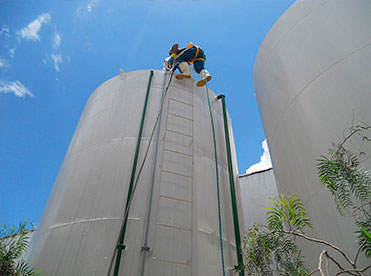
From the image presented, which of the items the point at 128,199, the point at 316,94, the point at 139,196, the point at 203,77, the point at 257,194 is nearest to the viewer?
the point at 128,199

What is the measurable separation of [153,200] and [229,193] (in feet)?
5.29

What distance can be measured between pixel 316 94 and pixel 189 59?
11.5ft

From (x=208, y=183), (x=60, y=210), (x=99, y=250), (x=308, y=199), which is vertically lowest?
(x=99, y=250)

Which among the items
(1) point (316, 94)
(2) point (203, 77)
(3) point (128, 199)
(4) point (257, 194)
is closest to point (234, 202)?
(3) point (128, 199)

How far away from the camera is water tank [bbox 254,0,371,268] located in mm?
4227

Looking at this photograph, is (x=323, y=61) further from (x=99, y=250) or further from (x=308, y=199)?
(x=99, y=250)

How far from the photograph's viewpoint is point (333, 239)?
4.01m

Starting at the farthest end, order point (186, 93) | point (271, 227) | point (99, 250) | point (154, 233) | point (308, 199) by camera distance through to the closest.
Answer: point (186, 93), point (308, 199), point (154, 233), point (99, 250), point (271, 227)

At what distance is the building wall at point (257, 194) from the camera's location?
8.89 m

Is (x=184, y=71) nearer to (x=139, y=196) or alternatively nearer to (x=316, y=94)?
(x=316, y=94)

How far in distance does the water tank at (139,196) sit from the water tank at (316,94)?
1.30 m

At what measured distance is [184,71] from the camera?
22.3 ft

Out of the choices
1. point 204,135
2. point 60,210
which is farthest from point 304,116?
point 60,210

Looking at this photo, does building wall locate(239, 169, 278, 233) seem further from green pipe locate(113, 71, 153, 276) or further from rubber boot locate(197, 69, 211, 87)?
green pipe locate(113, 71, 153, 276)
